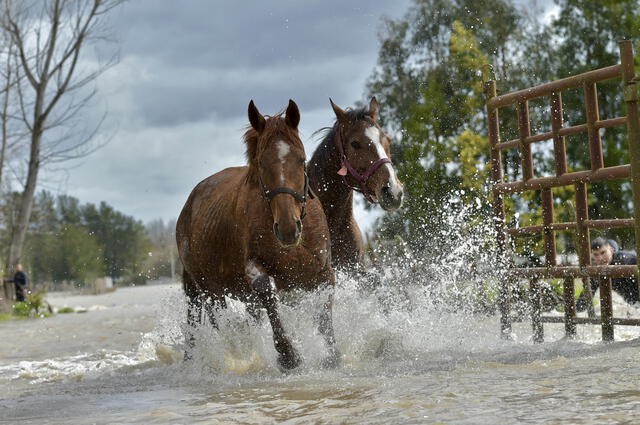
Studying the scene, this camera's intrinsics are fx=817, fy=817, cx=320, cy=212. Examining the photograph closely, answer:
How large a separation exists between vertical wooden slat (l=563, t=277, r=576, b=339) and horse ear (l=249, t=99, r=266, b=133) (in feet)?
11.1

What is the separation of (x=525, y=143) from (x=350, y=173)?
2.09 metres

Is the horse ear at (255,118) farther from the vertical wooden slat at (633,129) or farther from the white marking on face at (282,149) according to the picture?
the vertical wooden slat at (633,129)

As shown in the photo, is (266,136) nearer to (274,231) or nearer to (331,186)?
(274,231)

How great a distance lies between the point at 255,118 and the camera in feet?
18.6

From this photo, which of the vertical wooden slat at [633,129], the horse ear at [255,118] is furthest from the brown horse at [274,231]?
the vertical wooden slat at [633,129]

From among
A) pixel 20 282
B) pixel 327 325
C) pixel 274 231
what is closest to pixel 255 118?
pixel 274 231

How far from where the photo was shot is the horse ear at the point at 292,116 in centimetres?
560

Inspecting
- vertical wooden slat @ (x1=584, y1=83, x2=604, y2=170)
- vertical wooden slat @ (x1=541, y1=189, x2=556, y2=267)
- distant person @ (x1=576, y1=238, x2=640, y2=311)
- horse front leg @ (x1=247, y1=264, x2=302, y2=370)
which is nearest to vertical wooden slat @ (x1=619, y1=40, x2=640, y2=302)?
vertical wooden slat @ (x1=584, y1=83, x2=604, y2=170)

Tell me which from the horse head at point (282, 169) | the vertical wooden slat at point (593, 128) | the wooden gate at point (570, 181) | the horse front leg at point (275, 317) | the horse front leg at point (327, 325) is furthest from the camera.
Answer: the vertical wooden slat at point (593, 128)

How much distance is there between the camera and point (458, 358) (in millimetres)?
5949

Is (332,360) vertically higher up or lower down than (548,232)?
lower down

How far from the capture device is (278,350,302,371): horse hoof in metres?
5.56

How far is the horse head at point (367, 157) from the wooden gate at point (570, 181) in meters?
1.66

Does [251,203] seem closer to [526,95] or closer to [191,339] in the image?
[191,339]
